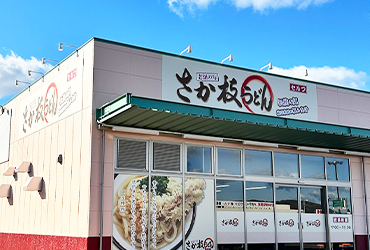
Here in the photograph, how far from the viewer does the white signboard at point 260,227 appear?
12336 mm

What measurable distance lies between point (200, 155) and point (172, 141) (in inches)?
34.2

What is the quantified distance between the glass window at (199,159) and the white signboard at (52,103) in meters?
2.91

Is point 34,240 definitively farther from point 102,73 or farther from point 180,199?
point 102,73

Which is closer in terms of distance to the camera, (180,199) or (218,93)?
(180,199)

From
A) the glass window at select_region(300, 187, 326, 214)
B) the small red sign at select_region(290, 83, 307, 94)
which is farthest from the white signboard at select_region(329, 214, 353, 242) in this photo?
the small red sign at select_region(290, 83, 307, 94)

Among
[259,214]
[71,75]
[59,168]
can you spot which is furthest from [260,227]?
[71,75]

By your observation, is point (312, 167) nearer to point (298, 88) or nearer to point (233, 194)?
point (298, 88)

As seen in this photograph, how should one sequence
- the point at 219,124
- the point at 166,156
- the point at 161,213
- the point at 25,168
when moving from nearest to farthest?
the point at 219,124
the point at 161,213
the point at 166,156
the point at 25,168

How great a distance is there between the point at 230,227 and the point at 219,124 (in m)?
2.89

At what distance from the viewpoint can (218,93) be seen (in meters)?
12.6

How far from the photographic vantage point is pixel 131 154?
1109 centimetres

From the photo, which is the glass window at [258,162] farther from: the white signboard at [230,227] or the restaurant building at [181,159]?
the white signboard at [230,227]

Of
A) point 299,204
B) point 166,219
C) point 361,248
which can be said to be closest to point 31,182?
point 166,219

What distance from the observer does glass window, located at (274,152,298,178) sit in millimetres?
13188
